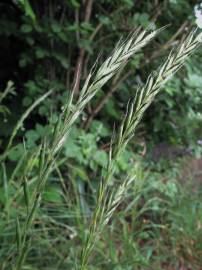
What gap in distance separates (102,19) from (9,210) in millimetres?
1172

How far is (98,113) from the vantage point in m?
2.78

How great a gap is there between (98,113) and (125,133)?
225 centimetres

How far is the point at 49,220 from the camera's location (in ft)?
6.88

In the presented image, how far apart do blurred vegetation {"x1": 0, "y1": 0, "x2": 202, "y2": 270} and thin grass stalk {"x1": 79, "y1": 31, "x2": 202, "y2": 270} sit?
145 cm

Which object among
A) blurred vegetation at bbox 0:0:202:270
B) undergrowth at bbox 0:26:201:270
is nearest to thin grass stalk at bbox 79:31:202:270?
undergrowth at bbox 0:26:201:270

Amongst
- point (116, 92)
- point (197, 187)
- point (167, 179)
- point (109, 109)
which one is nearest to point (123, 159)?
point (109, 109)

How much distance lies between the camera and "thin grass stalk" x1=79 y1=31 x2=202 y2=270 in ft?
1.77

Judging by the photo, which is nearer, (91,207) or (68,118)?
(68,118)

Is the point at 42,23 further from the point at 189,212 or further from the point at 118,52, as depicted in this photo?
the point at 118,52

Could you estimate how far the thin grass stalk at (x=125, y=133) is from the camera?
0.54 metres

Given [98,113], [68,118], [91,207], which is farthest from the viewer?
[98,113]

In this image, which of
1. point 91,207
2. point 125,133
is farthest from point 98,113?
point 125,133

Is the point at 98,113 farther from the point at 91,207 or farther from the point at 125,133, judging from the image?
the point at 125,133

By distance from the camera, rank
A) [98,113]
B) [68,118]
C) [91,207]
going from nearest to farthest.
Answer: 1. [68,118]
2. [91,207]
3. [98,113]
